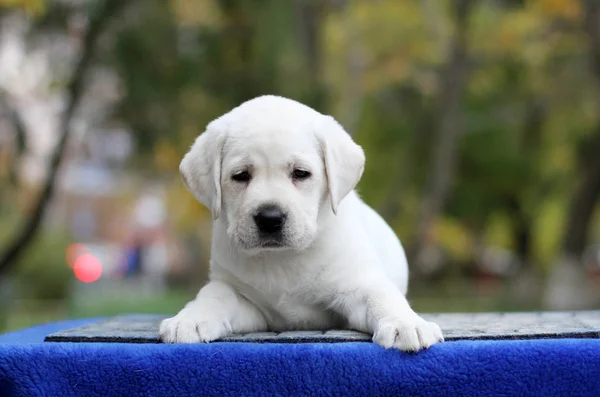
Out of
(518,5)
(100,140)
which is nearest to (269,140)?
(100,140)

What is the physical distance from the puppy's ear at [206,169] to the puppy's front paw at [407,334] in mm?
986

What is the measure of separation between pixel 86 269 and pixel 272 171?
20.1 metres

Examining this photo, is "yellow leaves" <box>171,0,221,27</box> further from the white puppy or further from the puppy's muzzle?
the puppy's muzzle

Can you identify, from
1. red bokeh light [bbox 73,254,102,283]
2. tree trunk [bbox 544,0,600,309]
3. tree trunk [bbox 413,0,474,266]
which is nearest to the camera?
tree trunk [bbox 413,0,474,266]

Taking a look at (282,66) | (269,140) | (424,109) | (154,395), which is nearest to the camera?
(154,395)

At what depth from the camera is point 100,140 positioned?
1146 cm

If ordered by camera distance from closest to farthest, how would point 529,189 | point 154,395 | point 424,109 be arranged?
point 154,395 → point 424,109 → point 529,189

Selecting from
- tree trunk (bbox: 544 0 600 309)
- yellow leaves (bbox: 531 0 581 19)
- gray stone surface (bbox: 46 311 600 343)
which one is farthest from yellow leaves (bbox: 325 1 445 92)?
gray stone surface (bbox: 46 311 600 343)

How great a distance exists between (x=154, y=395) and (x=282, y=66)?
275 inches

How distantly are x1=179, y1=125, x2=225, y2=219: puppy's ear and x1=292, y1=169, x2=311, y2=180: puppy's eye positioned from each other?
0.36m

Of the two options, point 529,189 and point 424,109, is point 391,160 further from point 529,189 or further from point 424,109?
point 529,189

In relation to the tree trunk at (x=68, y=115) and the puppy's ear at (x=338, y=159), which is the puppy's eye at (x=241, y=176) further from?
the tree trunk at (x=68, y=115)

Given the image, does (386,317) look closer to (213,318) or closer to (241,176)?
(213,318)

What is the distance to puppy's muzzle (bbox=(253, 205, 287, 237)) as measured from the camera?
320cm
